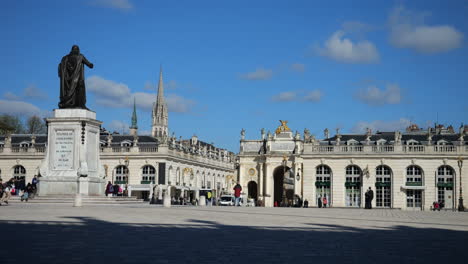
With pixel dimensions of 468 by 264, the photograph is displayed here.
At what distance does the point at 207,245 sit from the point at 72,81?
67.6ft

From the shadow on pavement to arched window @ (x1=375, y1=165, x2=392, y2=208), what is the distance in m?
52.4

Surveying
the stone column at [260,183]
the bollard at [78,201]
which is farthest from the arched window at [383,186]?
the bollard at [78,201]

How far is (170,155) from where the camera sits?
264 ft

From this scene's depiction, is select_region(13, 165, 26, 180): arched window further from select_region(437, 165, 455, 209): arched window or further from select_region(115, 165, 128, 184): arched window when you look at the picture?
select_region(437, 165, 455, 209): arched window

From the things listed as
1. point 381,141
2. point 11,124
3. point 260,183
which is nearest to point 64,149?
point 381,141

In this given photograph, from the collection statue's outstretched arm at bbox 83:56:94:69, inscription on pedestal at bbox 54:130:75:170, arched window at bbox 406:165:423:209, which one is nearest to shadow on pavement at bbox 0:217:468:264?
inscription on pedestal at bbox 54:130:75:170

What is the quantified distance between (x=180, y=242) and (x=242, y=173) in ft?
247

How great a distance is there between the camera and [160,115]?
169 metres

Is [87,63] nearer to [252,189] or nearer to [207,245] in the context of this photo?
[207,245]

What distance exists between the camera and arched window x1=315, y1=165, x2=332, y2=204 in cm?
6988

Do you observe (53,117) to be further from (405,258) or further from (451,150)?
(451,150)

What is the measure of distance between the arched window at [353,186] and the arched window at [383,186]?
80.5 inches

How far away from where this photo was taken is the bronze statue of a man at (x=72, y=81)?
30.5m

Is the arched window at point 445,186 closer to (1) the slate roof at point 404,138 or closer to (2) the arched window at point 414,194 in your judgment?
(2) the arched window at point 414,194
